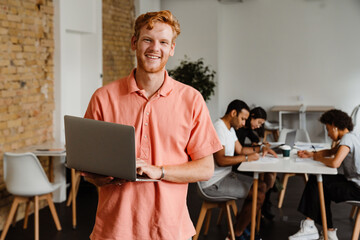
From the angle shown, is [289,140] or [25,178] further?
[289,140]

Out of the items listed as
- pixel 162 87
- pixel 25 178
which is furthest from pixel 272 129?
pixel 162 87

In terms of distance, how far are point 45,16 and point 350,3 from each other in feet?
23.6

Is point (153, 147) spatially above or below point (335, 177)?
above

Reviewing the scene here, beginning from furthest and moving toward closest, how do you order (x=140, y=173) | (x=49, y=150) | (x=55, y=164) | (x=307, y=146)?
(x=55, y=164)
(x=307, y=146)
(x=49, y=150)
(x=140, y=173)

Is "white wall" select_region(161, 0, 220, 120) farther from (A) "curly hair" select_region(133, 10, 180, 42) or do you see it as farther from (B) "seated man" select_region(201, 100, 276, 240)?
(A) "curly hair" select_region(133, 10, 180, 42)

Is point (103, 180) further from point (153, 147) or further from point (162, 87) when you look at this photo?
point (162, 87)

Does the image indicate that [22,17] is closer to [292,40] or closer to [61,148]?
[61,148]

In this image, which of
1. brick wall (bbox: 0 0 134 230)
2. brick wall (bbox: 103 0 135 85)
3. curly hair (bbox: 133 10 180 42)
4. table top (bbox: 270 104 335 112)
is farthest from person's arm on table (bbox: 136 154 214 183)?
table top (bbox: 270 104 335 112)

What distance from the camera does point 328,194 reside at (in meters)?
4.68

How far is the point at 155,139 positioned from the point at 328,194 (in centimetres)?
Answer: 334

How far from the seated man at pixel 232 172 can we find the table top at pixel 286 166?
0.10 metres

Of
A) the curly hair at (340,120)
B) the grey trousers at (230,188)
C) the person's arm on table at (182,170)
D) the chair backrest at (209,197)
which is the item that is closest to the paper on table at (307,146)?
the curly hair at (340,120)

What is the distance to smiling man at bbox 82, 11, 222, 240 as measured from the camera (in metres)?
1.75

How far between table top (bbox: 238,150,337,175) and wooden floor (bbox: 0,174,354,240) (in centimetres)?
81
